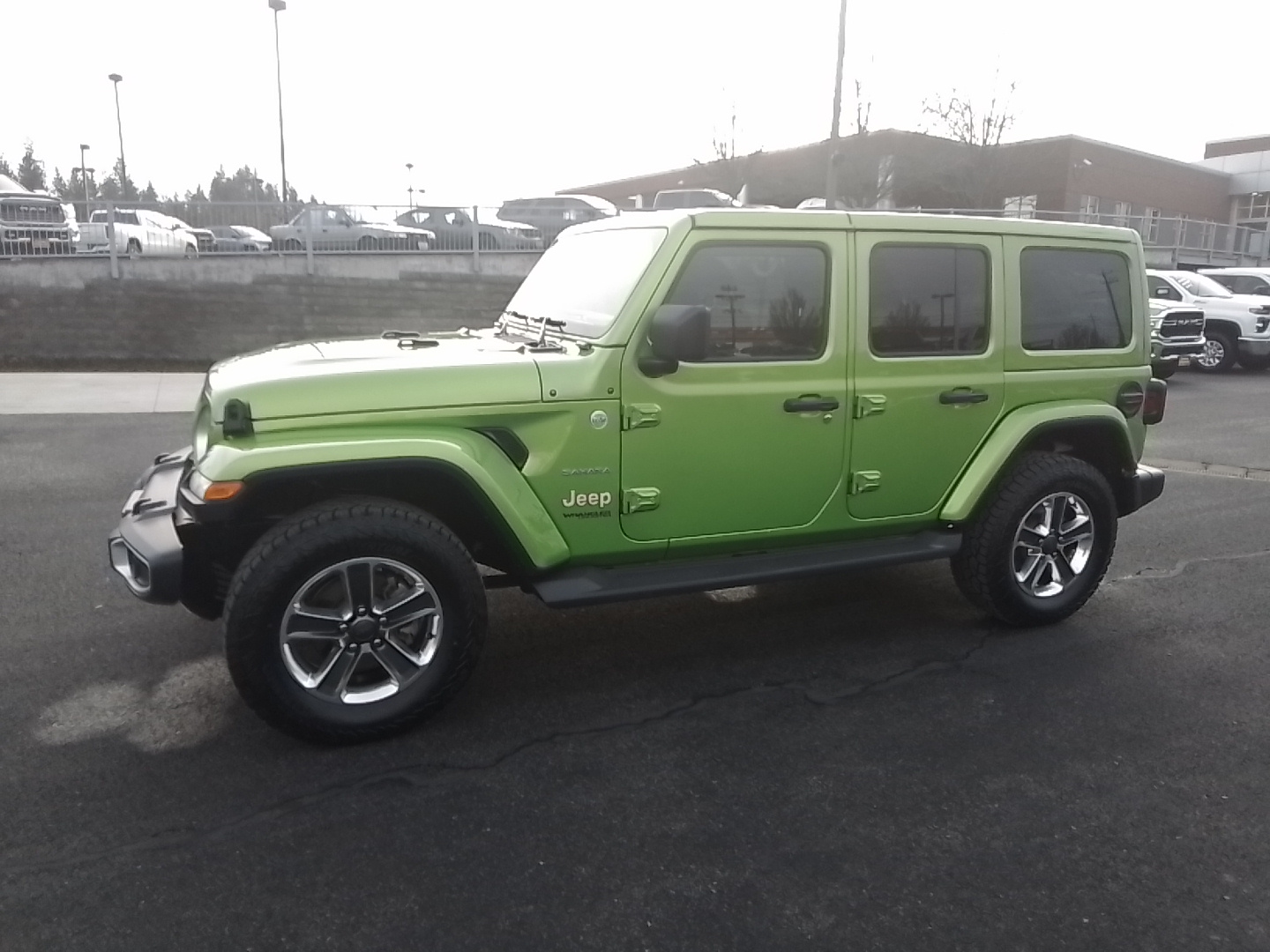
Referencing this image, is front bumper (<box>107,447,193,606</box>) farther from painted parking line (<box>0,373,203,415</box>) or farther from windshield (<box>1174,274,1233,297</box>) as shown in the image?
windshield (<box>1174,274,1233,297</box>)

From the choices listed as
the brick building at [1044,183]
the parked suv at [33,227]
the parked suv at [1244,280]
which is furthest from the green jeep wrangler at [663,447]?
the brick building at [1044,183]

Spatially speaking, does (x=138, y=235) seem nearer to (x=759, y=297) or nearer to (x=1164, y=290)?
(x=759, y=297)

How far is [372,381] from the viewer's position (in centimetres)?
365

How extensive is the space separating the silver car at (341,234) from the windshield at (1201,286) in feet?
44.7

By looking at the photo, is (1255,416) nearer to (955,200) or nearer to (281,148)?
(955,200)

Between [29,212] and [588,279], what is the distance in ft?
48.7

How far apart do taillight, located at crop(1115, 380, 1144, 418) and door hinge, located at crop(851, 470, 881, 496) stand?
1476 millimetres

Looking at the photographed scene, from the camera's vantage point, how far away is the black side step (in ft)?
13.0

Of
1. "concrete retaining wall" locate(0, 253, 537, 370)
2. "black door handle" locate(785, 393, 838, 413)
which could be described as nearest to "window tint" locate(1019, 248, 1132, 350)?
"black door handle" locate(785, 393, 838, 413)

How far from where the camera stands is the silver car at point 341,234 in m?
16.9

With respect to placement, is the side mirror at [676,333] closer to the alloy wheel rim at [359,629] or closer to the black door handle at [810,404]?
the black door handle at [810,404]

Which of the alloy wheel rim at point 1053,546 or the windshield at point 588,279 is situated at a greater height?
the windshield at point 588,279

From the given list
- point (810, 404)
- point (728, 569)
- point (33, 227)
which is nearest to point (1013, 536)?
point (810, 404)

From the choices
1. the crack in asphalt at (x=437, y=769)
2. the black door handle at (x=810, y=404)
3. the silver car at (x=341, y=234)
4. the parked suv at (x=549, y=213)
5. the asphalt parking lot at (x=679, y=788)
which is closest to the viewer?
the asphalt parking lot at (x=679, y=788)
